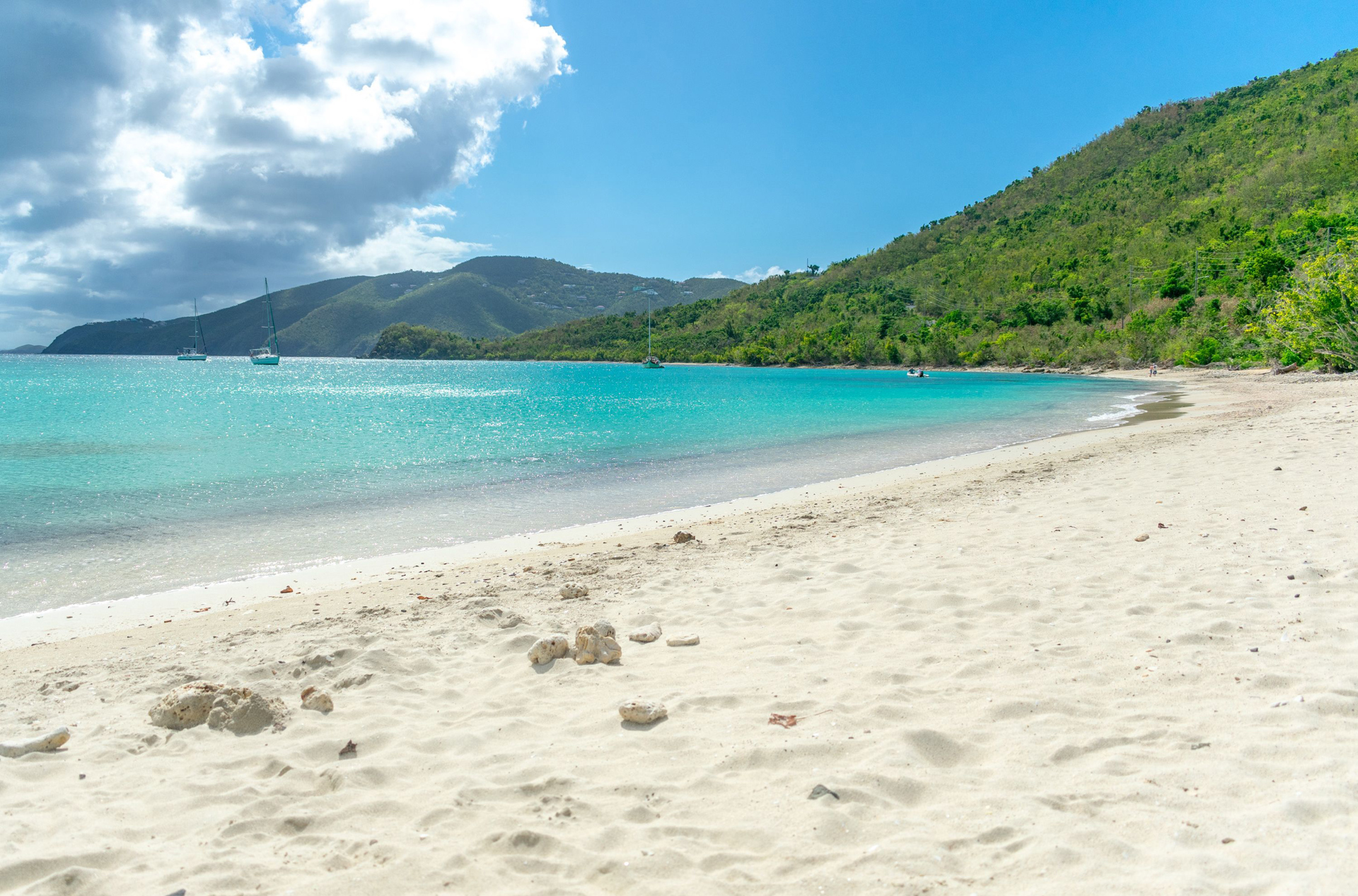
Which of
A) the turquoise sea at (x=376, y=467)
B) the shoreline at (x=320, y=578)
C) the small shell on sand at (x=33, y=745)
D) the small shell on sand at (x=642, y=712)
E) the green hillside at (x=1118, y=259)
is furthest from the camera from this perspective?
the green hillside at (x=1118, y=259)

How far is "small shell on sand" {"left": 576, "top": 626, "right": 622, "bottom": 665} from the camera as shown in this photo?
4879 millimetres

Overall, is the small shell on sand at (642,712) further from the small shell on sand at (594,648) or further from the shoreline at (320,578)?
the shoreline at (320,578)

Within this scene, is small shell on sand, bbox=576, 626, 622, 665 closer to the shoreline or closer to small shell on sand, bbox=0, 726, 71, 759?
small shell on sand, bbox=0, 726, 71, 759

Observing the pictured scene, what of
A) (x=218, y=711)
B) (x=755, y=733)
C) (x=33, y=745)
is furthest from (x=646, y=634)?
(x=33, y=745)

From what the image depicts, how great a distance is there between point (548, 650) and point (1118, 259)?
121612mm

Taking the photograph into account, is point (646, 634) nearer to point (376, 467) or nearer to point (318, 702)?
point (318, 702)

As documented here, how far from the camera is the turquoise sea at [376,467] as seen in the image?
9852 mm

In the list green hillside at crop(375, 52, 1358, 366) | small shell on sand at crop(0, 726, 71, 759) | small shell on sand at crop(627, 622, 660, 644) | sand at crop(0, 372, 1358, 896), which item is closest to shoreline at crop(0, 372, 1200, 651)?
sand at crop(0, 372, 1358, 896)

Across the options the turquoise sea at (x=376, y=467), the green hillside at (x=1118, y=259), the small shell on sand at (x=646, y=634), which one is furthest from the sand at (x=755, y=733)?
the green hillside at (x=1118, y=259)

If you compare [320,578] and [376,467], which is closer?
[320,578]

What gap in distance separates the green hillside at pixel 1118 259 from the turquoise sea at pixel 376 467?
1202 inches

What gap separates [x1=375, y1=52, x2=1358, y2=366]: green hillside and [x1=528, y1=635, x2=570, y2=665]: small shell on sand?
4864 cm

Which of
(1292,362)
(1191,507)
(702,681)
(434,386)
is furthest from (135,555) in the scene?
(434,386)

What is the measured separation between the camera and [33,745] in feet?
12.4
